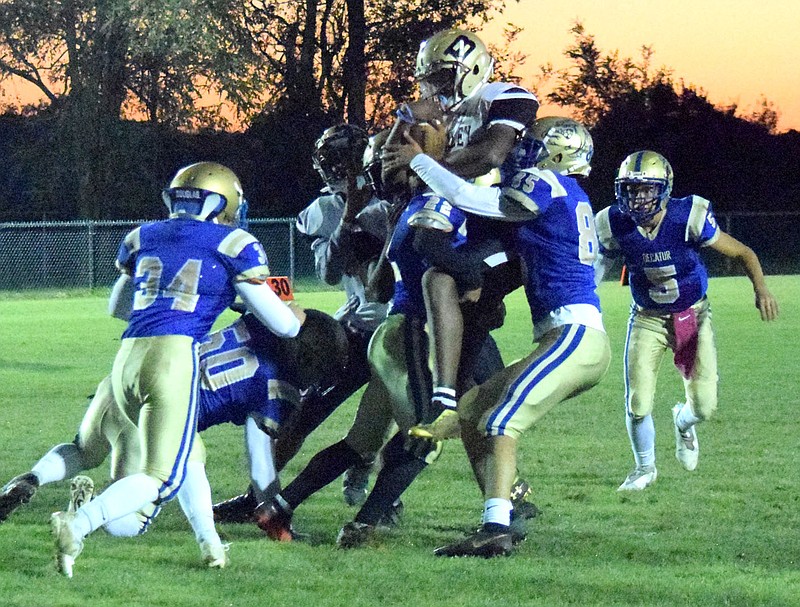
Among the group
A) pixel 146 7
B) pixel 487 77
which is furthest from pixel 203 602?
pixel 146 7

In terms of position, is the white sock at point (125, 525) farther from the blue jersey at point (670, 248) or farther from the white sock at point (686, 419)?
the white sock at point (686, 419)

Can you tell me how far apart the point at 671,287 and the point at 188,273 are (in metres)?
3.22

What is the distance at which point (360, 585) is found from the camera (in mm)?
4582

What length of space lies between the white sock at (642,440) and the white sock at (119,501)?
3.05 meters

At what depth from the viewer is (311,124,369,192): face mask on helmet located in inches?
236

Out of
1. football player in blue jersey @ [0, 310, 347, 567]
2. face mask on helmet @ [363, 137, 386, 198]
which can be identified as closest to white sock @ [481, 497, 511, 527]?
football player in blue jersey @ [0, 310, 347, 567]

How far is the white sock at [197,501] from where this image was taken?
15.8ft

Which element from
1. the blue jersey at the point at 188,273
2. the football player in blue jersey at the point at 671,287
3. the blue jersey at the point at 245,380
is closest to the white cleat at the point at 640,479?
the football player in blue jersey at the point at 671,287

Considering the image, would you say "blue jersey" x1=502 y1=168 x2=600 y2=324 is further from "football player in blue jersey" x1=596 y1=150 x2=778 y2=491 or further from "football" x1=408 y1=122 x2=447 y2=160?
"football player in blue jersey" x1=596 y1=150 x2=778 y2=491

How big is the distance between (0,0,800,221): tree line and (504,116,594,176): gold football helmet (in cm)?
2565

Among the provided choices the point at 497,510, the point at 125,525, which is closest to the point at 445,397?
the point at 497,510

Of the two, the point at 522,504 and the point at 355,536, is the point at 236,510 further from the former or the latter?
the point at 522,504

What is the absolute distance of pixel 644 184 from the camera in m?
6.81

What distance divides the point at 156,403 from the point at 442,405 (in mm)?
1073
